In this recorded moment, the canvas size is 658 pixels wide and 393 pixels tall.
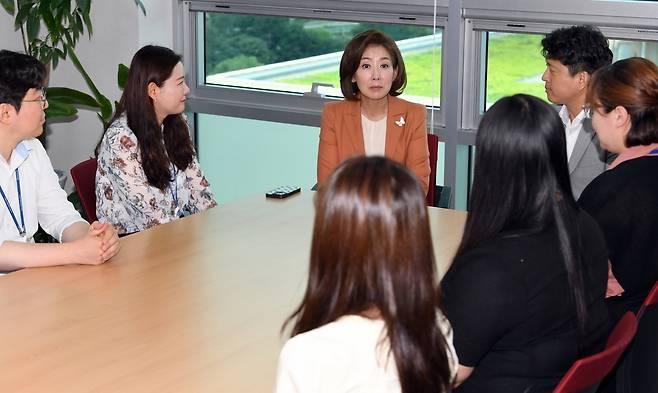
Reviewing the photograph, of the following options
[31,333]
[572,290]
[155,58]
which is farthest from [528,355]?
[155,58]

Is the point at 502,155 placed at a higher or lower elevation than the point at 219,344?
higher

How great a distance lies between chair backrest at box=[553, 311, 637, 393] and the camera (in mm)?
1892

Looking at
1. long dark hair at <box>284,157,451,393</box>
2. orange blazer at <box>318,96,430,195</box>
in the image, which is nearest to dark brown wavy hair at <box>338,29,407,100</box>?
orange blazer at <box>318,96,430,195</box>

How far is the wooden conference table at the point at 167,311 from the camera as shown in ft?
7.38

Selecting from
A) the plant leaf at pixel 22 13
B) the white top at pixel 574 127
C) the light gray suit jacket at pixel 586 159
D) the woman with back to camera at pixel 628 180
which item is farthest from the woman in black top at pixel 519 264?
the plant leaf at pixel 22 13

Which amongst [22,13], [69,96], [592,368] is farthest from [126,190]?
[592,368]

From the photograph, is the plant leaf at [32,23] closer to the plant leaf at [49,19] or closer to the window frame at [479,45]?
the plant leaf at [49,19]

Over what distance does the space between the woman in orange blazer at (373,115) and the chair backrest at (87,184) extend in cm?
104

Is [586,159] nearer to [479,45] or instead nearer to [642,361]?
[642,361]

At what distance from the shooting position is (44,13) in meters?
5.08

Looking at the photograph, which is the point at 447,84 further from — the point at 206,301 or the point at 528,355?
the point at 528,355

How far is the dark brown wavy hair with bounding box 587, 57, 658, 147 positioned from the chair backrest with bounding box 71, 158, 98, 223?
6.72 feet

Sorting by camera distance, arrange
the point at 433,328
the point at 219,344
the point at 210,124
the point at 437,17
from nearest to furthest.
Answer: the point at 433,328
the point at 219,344
the point at 437,17
the point at 210,124

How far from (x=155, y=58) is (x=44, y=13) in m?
1.47
